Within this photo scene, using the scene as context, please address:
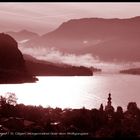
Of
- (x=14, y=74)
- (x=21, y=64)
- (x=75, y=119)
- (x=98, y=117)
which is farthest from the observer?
(x=21, y=64)

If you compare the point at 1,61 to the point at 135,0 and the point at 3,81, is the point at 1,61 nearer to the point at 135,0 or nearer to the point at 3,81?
the point at 3,81

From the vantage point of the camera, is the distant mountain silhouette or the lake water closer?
the lake water

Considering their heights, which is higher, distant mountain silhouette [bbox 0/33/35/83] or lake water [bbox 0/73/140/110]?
distant mountain silhouette [bbox 0/33/35/83]

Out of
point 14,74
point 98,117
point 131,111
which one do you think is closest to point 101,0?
point 98,117

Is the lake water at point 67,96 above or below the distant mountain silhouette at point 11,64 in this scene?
below

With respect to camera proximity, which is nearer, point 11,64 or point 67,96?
point 67,96

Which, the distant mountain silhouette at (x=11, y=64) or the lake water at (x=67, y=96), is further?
the distant mountain silhouette at (x=11, y=64)

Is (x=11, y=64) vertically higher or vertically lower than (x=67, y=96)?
higher

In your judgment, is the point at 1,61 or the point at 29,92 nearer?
the point at 29,92
